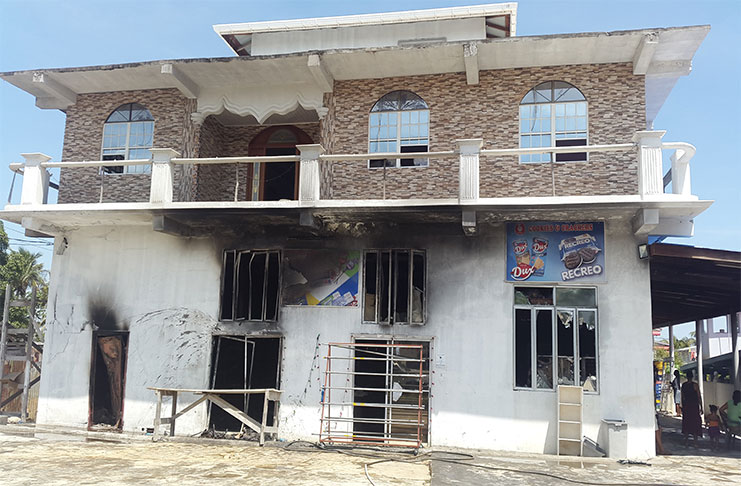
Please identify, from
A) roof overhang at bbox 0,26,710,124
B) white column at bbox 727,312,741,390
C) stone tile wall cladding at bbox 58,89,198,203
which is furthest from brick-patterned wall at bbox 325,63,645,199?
white column at bbox 727,312,741,390

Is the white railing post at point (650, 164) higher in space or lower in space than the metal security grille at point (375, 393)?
higher

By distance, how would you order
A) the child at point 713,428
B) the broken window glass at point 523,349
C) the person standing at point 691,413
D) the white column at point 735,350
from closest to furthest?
1. the broken window glass at point 523,349
2. the child at point 713,428
3. the person standing at point 691,413
4. the white column at point 735,350

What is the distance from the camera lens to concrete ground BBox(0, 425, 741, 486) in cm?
931

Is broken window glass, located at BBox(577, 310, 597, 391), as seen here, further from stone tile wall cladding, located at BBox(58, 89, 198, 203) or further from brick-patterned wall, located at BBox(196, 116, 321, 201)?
stone tile wall cladding, located at BBox(58, 89, 198, 203)

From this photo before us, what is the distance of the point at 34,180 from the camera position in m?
14.4

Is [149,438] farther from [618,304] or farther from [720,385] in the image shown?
[720,385]

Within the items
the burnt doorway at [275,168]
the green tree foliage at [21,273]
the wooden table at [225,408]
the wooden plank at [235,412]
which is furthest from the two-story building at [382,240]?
the green tree foliage at [21,273]

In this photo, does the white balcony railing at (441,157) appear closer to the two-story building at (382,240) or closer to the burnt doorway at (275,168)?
the two-story building at (382,240)

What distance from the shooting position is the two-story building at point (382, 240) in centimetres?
1258

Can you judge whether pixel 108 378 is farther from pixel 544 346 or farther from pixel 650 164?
pixel 650 164

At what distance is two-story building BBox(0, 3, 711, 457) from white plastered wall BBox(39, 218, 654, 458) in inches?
1.6

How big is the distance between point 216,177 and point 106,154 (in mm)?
2740

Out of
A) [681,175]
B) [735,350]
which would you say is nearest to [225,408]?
[681,175]

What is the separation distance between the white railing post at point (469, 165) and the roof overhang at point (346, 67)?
2.09 m
